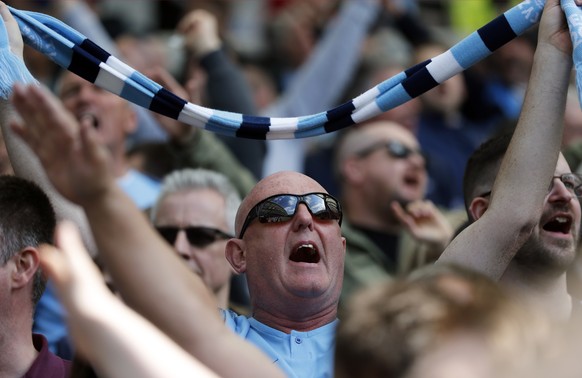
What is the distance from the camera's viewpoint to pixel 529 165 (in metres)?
3.82

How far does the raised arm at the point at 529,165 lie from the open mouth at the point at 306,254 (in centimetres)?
46

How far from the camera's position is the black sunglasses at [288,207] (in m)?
4.08

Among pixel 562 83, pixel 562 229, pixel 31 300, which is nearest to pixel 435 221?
pixel 562 229

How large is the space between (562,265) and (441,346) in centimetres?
219

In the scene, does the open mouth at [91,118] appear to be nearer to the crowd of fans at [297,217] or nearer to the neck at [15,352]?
the crowd of fans at [297,217]

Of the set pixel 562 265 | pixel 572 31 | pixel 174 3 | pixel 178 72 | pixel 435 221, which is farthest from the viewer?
pixel 174 3

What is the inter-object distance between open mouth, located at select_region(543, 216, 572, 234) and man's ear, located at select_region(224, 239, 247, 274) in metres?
1.07

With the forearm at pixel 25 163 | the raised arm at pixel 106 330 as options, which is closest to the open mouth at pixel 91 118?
the forearm at pixel 25 163

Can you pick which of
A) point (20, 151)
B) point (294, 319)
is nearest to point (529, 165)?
point (294, 319)

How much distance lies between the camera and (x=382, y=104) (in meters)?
4.24

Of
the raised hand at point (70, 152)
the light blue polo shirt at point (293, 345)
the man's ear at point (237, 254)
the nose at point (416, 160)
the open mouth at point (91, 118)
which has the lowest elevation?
the raised hand at point (70, 152)

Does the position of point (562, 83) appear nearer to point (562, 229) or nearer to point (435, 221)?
point (562, 229)

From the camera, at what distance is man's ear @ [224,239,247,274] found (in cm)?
421

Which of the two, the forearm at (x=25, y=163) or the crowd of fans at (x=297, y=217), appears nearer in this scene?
the crowd of fans at (x=297, y=217)
